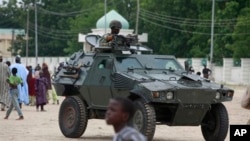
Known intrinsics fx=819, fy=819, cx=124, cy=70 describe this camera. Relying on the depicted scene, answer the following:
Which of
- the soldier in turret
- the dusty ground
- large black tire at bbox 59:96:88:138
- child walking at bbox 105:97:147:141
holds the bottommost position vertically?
the dusty ground

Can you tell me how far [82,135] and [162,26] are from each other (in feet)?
206

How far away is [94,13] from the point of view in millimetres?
94375

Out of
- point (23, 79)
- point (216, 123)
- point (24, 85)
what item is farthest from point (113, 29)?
point (24, 85)

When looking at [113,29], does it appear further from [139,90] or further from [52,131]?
[52,131]

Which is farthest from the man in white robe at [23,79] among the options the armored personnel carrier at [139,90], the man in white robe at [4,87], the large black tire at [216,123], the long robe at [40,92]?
the large black tire at [216,123]

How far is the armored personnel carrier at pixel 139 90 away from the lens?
1482 centimetres

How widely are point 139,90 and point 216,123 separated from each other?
6.29ft

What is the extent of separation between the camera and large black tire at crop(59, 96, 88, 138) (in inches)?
648

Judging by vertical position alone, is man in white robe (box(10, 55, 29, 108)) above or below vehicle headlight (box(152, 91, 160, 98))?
below

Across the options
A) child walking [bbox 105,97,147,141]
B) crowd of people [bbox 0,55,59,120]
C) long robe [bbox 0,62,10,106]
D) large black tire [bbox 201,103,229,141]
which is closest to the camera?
child walking [bbox 105,97,147,141]

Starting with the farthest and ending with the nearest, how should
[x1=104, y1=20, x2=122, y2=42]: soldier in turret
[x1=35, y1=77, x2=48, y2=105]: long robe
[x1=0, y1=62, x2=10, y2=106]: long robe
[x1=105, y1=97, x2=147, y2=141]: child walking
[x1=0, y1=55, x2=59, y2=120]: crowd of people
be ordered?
[x1=35, y1=77, x2=48, y2=105]: long robe < [x1=0, y1=62, x2=10, y2=106]: long robe < [x1=0, y1=55, x2=59, y2=120]: crowd of people < [x1=104, y1=20, x2=122, y2=42]: soldier in turret < [x1=105, y1=97, x2=147, y2=141]: child walking

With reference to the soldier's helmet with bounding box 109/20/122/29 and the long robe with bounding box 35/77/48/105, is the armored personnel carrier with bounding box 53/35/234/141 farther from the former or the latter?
the long robe with bounding box 35/77/48/105

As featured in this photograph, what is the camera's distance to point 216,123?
52.2ft

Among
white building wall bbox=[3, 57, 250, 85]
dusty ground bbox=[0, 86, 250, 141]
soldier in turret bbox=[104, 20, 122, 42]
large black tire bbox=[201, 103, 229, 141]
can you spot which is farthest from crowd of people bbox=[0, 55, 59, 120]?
white building wall bbox=[3, 57, 250, 85]
